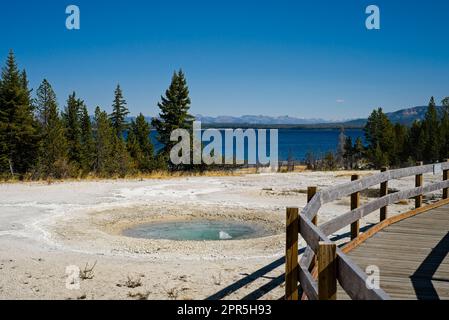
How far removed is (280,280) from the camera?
7.28 metres

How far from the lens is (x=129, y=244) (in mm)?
10289

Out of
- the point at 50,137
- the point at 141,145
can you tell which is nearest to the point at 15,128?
the point at 50,137

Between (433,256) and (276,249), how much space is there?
3532mm

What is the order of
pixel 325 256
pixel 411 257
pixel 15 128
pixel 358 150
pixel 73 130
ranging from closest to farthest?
pixel 325 256, pixel 411 257, pixel 15 128, pixel 73 130, pixel 358 150

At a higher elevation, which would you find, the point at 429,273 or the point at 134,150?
the point at 134,150

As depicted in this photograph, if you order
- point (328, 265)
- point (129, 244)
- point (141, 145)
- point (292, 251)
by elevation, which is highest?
point (141, 145)

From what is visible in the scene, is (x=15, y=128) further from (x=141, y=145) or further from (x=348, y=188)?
(x=348, y=188)

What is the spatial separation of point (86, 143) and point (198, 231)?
190 feet

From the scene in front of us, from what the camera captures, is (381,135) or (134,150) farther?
(381,135)

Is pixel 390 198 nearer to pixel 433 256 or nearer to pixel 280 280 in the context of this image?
pixel 433 256

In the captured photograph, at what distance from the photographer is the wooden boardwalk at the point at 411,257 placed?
5475mm

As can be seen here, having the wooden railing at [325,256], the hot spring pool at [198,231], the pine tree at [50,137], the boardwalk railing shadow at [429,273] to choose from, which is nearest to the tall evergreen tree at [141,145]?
the pine tree at [50,137]

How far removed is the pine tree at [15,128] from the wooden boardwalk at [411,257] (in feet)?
133

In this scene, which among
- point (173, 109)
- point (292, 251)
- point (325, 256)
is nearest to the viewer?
point (325, 256)
